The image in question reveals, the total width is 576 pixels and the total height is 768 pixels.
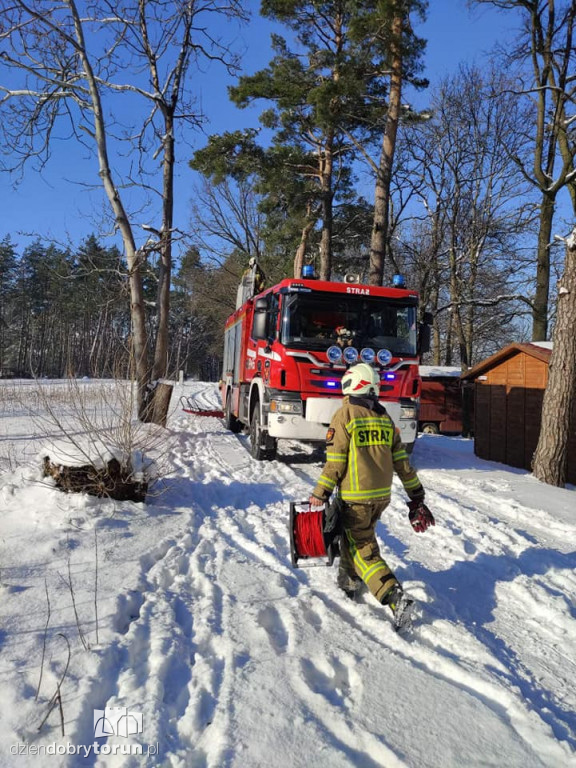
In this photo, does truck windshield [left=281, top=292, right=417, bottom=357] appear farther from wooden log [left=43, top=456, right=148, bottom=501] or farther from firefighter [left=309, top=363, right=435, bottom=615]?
firefighter [left=309, top=363, right=435, bottom=615]

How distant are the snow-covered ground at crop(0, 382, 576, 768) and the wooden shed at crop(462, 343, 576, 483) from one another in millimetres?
6160

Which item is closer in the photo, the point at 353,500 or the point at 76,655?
the point at 76,655

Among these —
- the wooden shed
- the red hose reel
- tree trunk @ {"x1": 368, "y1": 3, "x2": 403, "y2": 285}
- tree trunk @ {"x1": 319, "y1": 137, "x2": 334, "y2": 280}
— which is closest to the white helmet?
the red hose reel

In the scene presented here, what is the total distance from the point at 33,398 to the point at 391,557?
467 cm

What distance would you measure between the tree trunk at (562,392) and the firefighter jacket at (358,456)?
6.13m

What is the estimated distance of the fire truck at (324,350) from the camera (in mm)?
8281

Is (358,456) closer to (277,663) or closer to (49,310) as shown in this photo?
(277,663)

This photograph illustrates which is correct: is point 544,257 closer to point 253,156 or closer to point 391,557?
point 253,156

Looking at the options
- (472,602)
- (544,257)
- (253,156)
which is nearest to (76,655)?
(472,602)

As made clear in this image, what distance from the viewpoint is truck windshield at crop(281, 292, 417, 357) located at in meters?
8.50

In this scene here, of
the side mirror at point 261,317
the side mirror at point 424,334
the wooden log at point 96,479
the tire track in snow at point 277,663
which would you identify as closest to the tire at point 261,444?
the side mirror at point 261,317

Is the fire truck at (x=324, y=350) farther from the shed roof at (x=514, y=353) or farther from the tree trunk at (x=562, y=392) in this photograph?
the shed roof at (x=514, y=353)

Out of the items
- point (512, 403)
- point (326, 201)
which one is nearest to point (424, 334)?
point (512, 403)

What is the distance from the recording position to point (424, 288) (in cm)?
2559
